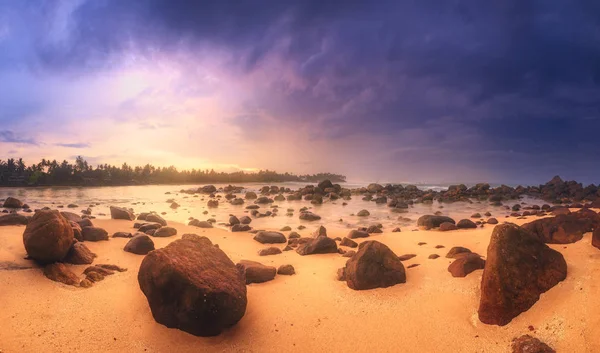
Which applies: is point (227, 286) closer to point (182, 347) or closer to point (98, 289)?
point (182, 347)

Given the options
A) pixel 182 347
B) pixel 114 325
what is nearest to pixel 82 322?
pixel 114 325

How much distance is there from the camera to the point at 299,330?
465cm

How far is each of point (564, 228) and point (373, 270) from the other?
4.06m

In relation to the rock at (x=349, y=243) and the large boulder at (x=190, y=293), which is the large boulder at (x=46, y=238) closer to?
the large boulder at (x=190, y=293)

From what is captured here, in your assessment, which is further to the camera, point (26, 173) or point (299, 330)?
point (26, 173)

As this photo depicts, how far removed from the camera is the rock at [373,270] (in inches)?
228

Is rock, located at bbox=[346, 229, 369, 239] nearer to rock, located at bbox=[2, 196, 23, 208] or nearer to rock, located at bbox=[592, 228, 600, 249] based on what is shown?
rock, located at bbox=[592, 228, 600, 249]

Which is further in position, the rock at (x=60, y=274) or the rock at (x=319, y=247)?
the rock at (x=319, y=247)

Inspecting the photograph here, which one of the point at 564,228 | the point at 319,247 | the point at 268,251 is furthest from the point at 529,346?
the point at 268,251

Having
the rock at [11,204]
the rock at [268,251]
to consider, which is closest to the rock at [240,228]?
the rock at [268,251]

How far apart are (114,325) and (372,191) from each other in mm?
34872

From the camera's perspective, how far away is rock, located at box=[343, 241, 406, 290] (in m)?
5.79

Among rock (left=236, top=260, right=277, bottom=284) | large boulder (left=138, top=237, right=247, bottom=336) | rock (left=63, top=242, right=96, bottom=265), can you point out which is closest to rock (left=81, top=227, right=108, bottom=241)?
rock (left=63, top=242, right=96, bottom=265)

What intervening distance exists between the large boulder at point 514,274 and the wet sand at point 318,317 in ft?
0.40
